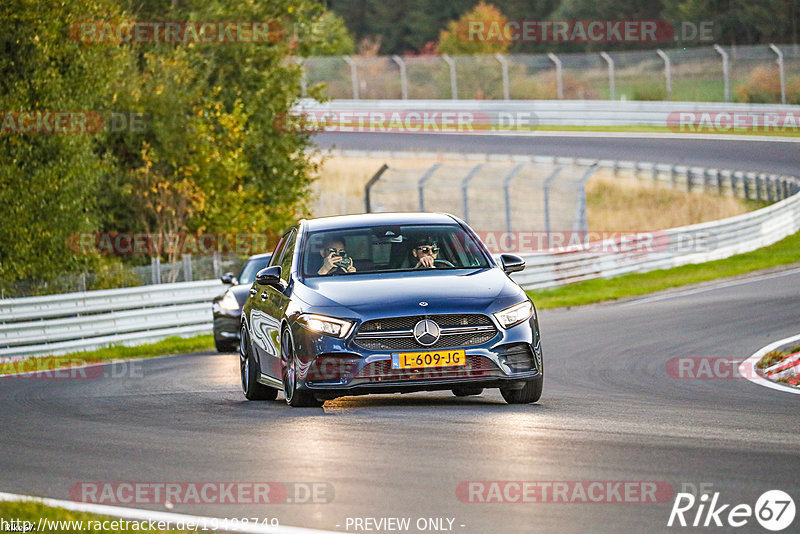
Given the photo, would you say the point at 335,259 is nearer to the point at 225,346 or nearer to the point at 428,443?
the point at 428,443

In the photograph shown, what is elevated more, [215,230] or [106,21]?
[106,21]

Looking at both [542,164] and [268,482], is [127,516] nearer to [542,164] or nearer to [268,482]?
[268,482]

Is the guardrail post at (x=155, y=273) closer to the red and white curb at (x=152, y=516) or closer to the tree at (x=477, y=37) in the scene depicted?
the red and white curb at (x=152, y=516)

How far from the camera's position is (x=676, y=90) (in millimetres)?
52344

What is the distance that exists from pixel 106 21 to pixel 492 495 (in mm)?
20662

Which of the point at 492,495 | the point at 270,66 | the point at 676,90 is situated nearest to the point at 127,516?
the point at 492,495

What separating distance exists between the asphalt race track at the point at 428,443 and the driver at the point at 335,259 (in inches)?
43.2

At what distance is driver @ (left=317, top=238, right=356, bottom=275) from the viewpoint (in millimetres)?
11320

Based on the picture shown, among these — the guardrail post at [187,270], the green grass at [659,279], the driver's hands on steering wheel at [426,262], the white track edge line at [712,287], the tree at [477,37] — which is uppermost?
the tree at [477,37]

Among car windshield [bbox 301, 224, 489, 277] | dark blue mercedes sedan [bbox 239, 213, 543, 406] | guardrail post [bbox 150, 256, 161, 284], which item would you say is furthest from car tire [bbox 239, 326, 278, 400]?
guardrail post [bbox 150, 256, 161, 284]

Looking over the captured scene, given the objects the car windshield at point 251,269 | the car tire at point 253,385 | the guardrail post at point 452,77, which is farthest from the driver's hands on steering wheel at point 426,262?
the guardrail post at point 452,77

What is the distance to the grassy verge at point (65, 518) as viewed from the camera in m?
6.47

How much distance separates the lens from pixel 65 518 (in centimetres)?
673

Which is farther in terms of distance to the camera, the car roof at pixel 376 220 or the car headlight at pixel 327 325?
the car roof at pixel 376 220
